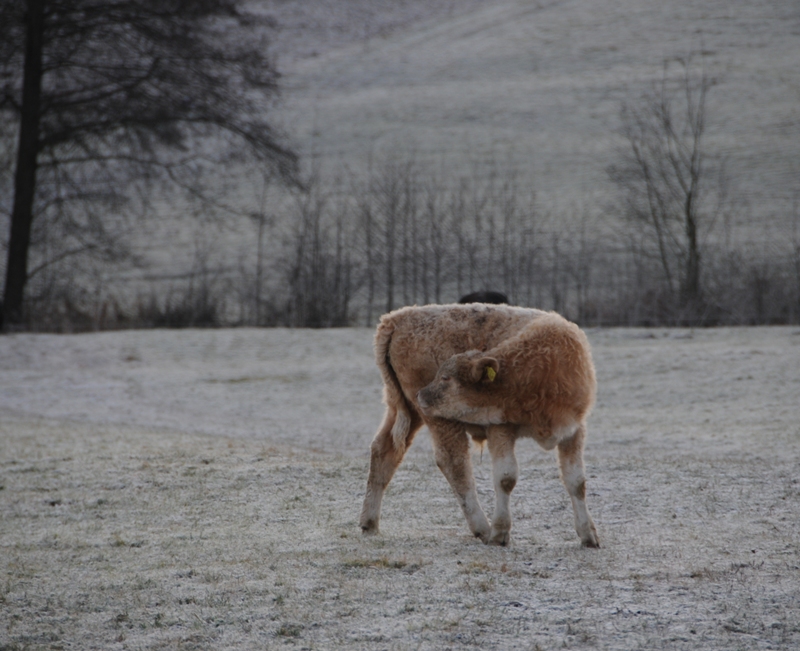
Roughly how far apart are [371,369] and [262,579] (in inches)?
532

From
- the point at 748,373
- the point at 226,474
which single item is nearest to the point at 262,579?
the point at 226,474

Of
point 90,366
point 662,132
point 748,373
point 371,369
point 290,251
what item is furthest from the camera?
point 662,132

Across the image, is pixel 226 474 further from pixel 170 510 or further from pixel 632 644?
pixel 632 644

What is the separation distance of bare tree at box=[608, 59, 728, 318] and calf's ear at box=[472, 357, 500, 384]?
1950 centimetres

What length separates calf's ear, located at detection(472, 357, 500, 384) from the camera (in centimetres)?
556

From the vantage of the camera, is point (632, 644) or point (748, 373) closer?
point (632, 644)

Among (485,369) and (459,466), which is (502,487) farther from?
(485,369)

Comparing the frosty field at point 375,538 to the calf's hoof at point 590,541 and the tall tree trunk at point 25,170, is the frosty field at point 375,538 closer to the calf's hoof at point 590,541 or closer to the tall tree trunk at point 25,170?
the calf's hoof at point 590,541

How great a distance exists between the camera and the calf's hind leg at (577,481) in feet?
18.7

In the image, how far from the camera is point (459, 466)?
5.92 metres

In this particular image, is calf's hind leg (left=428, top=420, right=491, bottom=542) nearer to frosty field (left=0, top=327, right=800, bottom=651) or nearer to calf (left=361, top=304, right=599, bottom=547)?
calf (left=361, top=304, right=599, bottom=547)

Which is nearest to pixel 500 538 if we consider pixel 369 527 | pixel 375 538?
pixel 375 538

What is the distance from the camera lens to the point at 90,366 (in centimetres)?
1986

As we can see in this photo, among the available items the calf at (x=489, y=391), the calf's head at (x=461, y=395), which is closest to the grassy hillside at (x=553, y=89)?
the calf at (x=489, y=391)
